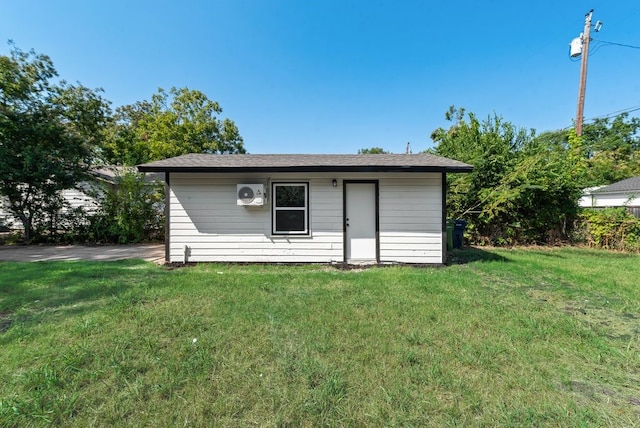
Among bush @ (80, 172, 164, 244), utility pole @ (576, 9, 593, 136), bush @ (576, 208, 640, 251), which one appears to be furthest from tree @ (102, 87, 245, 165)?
utility pole @ (576, 9, 593, 136)

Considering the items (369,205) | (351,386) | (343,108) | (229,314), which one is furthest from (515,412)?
(343,108)

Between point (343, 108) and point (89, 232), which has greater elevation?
point (343, 108)

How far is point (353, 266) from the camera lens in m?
6.02

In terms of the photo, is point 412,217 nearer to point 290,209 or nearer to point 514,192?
point 290,209

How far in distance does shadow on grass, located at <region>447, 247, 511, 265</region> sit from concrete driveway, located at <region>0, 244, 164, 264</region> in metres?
7.33

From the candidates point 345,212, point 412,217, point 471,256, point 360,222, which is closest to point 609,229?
point 471,256

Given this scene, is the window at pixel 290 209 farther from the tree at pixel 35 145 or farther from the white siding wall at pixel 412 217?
the tree at pixel 35 145

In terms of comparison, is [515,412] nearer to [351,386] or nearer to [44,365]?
[351,386]

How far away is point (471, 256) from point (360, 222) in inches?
135

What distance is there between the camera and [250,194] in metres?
5.97

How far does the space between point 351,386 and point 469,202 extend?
8.60 meters

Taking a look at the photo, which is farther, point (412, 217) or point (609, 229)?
point (609, 229)

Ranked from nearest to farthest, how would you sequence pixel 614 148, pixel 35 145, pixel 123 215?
pixel 35 145 → pixel 123 215 → pixel 614 148

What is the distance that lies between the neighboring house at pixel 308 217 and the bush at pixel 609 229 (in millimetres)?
6154
